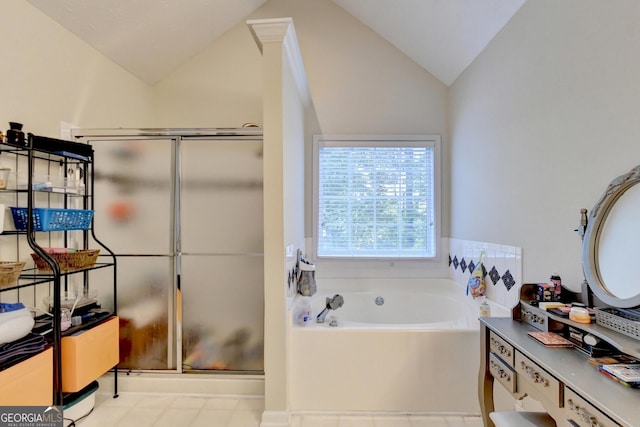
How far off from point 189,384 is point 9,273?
1.37 meters

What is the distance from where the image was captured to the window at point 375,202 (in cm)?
329

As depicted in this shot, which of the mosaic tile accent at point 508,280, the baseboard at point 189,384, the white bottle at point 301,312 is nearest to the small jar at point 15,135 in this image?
the baseboard at point 189,384

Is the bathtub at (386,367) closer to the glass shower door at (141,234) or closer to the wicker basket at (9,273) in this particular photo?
the glass shower door at (141,234)

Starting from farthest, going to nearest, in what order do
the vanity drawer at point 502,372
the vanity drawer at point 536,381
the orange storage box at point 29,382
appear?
the orange storage box at point 29,382
the vanity drawer at point 502,372
the vanity drawer at point 536,381

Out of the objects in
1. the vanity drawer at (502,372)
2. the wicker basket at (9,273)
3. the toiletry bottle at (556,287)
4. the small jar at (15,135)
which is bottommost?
the vanity drawer at (502,372)

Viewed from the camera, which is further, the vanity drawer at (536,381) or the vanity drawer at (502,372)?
the vanity drawer at (502,372)

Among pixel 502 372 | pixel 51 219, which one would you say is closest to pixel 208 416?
pixel 51 219

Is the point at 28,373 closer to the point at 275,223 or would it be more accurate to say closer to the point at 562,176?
the point at 275,223

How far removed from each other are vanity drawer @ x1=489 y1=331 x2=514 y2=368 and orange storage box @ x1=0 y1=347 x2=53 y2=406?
230 cm

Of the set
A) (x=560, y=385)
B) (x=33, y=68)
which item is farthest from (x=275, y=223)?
(x=33, y=68)

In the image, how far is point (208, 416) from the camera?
216cm

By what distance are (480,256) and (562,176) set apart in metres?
1.01

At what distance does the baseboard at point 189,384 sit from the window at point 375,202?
1.35 meters

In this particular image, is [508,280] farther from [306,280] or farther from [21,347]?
[21,347]
